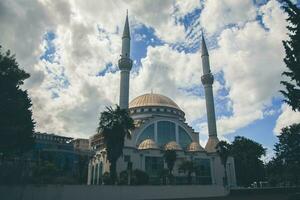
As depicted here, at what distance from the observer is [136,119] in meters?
75.2

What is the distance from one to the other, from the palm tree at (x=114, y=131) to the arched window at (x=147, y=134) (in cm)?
2690

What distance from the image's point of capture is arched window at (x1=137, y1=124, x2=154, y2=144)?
66338 mm

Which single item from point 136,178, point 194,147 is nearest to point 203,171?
point 194,147

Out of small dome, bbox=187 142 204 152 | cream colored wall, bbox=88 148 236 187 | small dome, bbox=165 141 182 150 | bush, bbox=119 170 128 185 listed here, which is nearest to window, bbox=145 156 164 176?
cream colored wall, bbox=88 148 236 187

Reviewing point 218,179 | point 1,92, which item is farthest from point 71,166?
point 1,92

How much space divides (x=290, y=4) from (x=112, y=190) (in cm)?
2919

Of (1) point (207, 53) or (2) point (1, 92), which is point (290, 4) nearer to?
(2) point (1, 92)

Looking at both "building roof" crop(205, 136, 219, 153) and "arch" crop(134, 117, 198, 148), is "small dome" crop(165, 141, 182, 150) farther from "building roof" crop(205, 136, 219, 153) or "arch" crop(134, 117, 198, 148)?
"building roof" crop(205, 136, 219, 153)

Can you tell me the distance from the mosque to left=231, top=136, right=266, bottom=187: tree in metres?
3.77

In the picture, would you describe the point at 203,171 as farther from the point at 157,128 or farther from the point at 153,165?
the point at 157,128

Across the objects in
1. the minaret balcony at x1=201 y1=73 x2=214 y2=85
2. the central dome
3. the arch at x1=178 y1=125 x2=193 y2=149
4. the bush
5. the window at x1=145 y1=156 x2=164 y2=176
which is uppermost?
the minaret balcony at x1=201 y1=73 x2=214 y2=85

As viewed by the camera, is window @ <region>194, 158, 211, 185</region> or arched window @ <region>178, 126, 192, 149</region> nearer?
window @ <region>194, 158, 211, 185</region>

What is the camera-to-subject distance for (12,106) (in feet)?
101

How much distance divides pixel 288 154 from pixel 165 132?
2951 cm
